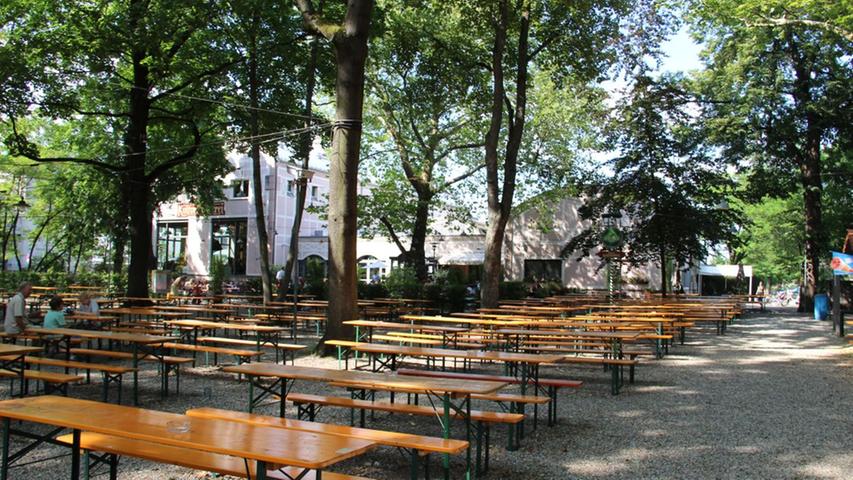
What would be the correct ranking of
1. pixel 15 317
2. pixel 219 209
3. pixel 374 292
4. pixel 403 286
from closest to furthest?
pixel 15 317 → pixel 403 286 → pixel 374 292 → pixel 219 209

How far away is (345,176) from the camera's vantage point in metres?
12.2

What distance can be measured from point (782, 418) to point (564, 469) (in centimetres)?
362

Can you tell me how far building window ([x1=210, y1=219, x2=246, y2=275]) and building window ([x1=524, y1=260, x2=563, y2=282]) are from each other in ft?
57.9

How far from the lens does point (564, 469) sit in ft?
17.9

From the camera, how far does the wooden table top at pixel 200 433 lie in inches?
122

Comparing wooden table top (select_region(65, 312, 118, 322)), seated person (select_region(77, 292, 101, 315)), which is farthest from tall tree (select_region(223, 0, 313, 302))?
wooden table top (select_region(65, 312, 118, 322))

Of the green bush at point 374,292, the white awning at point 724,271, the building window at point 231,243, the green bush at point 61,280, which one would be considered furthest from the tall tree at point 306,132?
the white awning at point 724,271

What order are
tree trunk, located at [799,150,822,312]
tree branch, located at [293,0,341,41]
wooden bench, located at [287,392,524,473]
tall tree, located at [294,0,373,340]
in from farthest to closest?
tree trunk, located at [799,150,822,312] → tree branch, located at [293,0,341,41] → tall tree, located at [294,0,373,340] → wooden bench, located at [287,392,524,473]

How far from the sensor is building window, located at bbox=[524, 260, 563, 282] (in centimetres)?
3859

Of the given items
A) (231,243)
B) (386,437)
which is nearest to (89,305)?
(386,437)

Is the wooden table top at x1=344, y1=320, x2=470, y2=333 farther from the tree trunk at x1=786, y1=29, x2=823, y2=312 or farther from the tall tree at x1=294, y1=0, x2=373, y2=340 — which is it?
the tree trunk at x1=786, y1=29, x2=823, y2=312

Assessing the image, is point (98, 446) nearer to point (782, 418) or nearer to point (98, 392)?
point (98, 392)

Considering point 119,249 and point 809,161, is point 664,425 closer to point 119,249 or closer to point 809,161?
point 809,161

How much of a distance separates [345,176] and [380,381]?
290 inches
